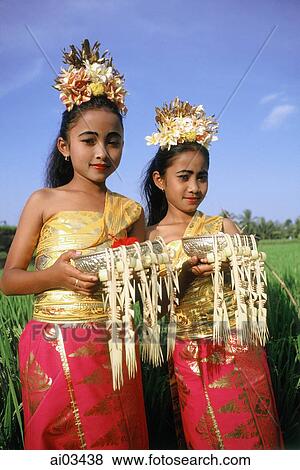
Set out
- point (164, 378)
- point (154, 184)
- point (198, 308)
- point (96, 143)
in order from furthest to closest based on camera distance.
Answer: point (164, 378) < point (154, 184) < point (198, 308) < point (96, 143)

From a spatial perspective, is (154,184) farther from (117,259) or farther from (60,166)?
(117,259)

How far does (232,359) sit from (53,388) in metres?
0.36

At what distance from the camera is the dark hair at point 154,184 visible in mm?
1014

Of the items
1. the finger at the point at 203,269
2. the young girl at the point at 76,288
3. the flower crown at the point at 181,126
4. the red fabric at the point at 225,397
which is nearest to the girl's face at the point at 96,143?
the young girl at the point at 76,288

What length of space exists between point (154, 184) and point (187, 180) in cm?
12

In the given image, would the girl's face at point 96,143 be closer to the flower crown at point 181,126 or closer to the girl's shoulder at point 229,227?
the flower crown at point 181,126

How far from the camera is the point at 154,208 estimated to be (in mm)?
1114

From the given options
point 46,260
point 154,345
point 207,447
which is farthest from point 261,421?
point 46,260

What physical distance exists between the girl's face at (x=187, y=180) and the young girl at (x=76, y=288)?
0.44 ft

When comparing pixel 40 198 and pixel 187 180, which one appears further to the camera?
pixel 187 180

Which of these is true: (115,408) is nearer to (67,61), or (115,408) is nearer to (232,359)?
(232,359)

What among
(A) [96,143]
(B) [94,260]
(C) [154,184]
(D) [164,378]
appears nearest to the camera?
(B) [94,260]

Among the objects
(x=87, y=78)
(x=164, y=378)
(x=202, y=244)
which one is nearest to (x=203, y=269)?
(x=202, y=244)

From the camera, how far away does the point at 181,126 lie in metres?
1.00
